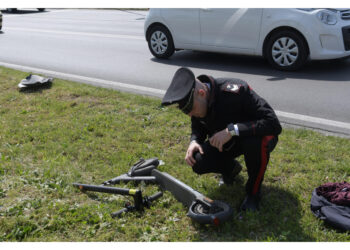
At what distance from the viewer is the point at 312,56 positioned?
7.01m

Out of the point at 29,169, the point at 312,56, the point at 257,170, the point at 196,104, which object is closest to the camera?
the point at 196,104

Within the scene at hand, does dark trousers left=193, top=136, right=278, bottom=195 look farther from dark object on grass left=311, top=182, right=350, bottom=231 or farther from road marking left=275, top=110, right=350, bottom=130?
road marking left=275, top=110, right=350, bottom=130

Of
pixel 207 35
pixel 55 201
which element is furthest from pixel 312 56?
pixel 55 201

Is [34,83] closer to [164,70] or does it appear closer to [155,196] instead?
[164,70]

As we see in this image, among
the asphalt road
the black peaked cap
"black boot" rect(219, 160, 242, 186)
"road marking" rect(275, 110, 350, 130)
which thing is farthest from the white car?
the black peaked cap

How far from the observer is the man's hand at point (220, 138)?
293 centimetres

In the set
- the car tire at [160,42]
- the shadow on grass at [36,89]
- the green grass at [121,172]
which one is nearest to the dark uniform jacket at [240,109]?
the green grass at [121,172]

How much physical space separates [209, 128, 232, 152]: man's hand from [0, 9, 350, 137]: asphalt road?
216 centimetres

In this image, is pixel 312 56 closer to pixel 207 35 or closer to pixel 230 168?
pixel 207 35

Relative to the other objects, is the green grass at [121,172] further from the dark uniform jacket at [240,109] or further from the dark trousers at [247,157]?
the dark uniform jacket at [240,109]

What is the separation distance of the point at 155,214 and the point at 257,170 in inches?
35.2

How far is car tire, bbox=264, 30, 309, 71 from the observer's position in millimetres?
7027

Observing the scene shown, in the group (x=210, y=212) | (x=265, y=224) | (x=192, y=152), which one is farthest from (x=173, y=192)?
(x=265, y=224)

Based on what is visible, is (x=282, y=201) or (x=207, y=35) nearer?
(x=282, y=201)
